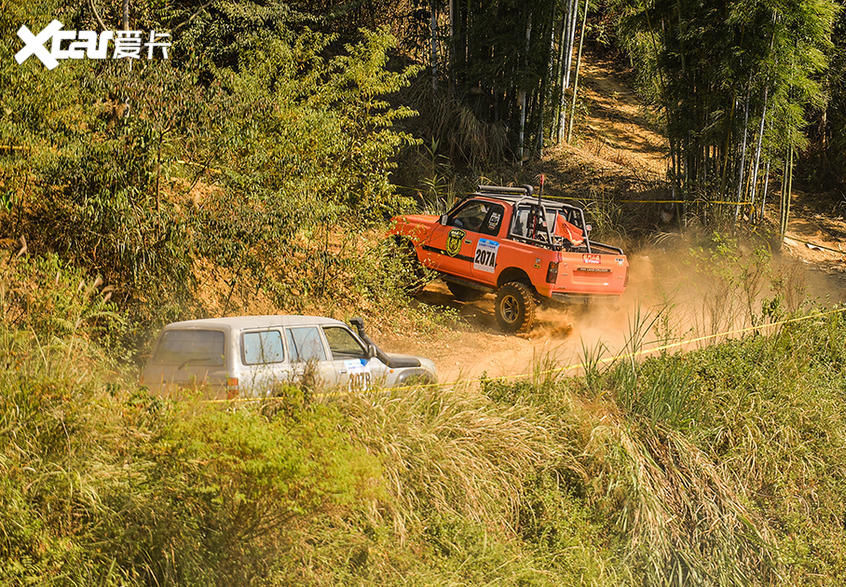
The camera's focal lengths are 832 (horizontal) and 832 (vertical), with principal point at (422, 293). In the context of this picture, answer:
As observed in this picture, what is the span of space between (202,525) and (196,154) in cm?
464

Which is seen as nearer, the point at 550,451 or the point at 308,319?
the point at 308,319

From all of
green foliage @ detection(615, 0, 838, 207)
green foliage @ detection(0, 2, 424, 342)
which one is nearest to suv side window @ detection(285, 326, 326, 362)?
green foliage @ detection(0, 2, 424, 342)

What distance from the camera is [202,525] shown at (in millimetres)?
5535

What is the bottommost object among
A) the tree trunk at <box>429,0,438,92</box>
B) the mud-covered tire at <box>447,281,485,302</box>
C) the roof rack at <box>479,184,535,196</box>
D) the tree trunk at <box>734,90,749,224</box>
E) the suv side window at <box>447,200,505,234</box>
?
the mud-covered tire at <box>447,281,485,302</box>

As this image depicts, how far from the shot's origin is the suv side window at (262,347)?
21.3ft

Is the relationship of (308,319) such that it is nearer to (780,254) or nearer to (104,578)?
(104,578)

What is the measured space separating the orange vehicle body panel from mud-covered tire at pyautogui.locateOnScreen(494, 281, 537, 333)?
0.19 metres

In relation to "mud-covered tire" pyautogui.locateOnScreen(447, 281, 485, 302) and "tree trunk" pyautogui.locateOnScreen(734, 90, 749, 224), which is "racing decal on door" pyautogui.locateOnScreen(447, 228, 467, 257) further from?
"tree trunk" pyautogui.locateOnScreen(734, 90, 749, 224)

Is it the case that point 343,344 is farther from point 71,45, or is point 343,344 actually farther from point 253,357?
point 71,45

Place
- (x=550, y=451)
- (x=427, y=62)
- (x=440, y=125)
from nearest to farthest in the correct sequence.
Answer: (x=550, y=451), (x=440, y=125), (x=427, y=62)

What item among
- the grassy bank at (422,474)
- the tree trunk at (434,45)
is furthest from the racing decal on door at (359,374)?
the tree trunk at (434,45)

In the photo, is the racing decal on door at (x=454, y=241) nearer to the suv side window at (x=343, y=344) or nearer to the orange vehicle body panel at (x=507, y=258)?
the orange vehicle body panel at (x=507, y=258)

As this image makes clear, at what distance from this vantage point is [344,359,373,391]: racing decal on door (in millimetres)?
6879

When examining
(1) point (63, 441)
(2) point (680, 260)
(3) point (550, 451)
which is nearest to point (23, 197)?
(1) point (63, 441)
